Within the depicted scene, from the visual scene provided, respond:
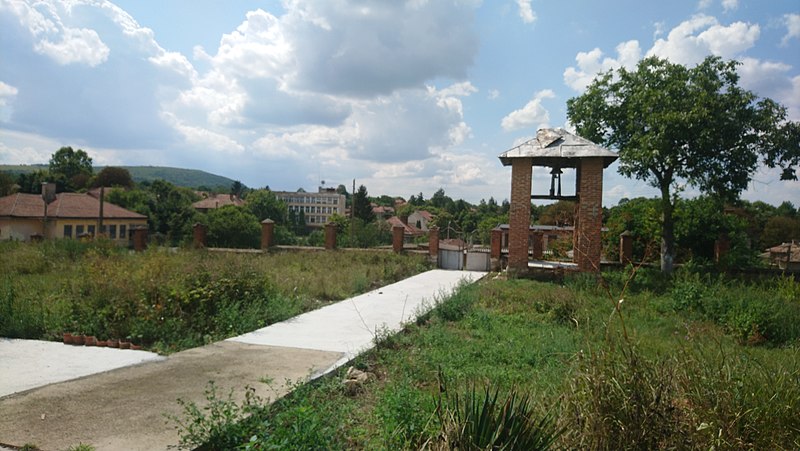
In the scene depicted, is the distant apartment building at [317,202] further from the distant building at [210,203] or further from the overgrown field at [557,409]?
the overgrown field at [557,409]

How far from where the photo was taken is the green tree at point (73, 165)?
68.6m

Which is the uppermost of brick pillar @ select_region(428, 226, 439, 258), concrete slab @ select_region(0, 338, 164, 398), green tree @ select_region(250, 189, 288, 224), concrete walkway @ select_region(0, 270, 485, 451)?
green tree @ select_region(250, 189, 288, 224)

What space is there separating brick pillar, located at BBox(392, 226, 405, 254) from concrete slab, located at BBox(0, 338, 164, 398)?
559 inches

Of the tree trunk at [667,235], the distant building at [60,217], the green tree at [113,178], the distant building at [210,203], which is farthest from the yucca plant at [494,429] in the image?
the green tree at [113,178]

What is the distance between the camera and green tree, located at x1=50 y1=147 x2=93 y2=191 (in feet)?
225

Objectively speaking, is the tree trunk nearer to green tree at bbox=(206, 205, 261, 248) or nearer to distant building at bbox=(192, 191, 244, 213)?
green tree at bbox=(206, 205, 261, 248)

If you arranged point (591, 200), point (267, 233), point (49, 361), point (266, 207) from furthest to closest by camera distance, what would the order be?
point (266, 207)
point (267, 233)
point (591, 200)
point (49, 361)

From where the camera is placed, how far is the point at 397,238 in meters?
20.1

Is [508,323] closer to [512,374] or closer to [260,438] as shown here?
[512,374]

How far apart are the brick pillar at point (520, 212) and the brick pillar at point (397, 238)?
560 cm

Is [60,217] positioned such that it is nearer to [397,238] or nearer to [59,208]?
[59,208]

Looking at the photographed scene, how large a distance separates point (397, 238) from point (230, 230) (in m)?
29.7

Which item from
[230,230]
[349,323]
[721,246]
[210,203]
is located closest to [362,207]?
[230,230]

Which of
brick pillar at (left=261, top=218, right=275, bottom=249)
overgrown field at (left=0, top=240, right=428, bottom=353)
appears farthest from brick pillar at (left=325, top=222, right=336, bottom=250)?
overgrown field at (left=0, top=240, right=428, bottom=353)
